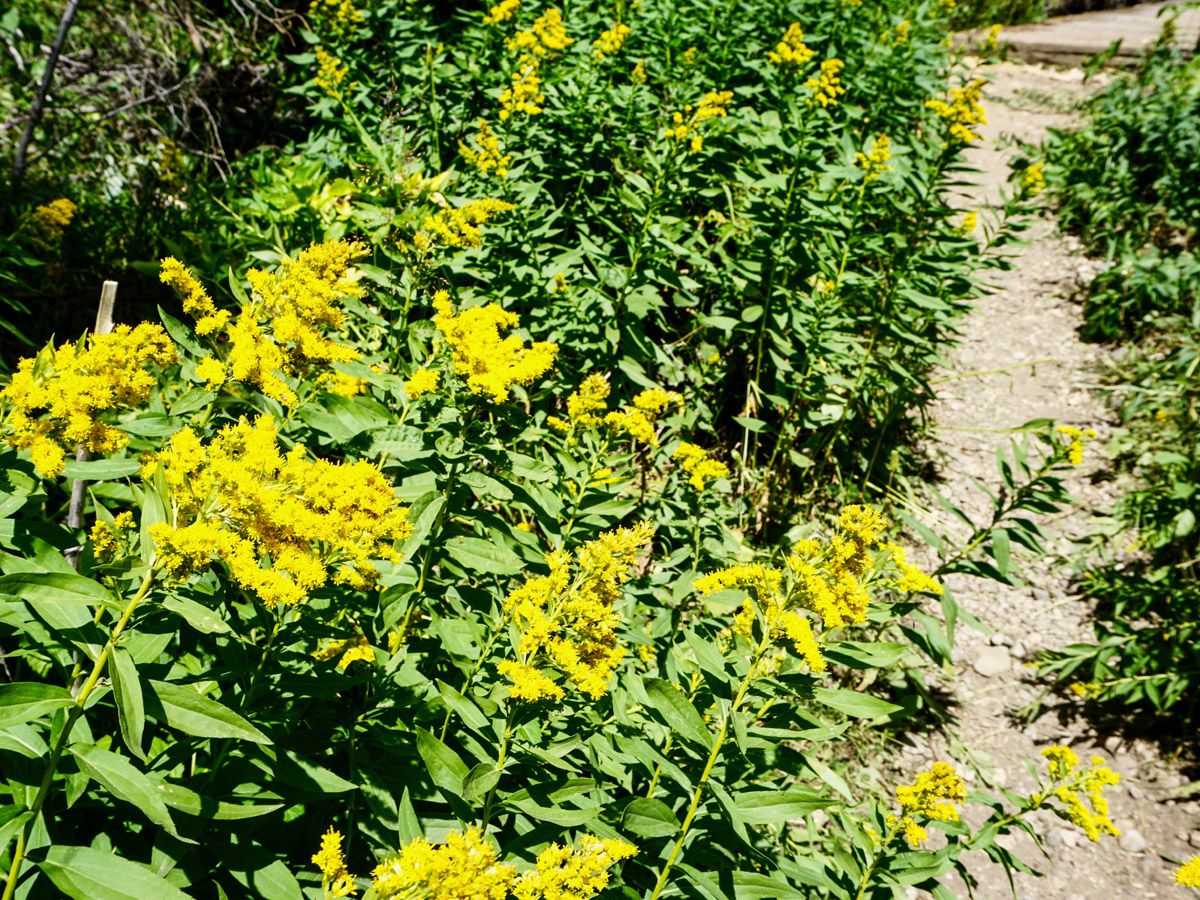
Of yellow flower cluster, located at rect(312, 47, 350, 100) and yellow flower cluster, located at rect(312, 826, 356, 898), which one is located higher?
yellow flower cluster, located at rect(312, 47, 350, 100)

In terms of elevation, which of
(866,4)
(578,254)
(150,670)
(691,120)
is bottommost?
(150,670)

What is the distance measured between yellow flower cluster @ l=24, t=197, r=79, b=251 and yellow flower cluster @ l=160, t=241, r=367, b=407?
176cm

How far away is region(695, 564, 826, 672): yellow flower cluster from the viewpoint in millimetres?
1803

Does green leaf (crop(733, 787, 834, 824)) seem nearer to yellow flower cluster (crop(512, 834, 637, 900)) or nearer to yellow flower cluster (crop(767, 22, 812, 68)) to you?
yellow flower cluster (crop(512, 834, 637, 900))

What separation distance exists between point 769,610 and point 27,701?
5.13 feet

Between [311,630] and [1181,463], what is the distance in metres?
4.57

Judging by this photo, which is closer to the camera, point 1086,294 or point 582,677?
point 582,677

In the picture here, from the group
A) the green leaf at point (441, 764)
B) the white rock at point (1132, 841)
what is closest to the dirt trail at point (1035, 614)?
the white rock at point (1132, 841)

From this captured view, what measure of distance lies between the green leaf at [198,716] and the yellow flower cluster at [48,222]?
2.57 meters

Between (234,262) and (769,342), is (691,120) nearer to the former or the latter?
(769,342)

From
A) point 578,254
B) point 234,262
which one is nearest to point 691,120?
point 578,254

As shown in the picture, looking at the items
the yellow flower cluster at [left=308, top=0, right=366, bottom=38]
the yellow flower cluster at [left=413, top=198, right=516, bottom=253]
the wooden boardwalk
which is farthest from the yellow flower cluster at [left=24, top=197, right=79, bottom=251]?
the wooden boardwalk

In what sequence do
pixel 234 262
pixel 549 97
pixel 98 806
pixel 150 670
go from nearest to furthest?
1. pixel 150 670
2. pixel 98 806
3. pixel 234 262
4. pixel 549 97

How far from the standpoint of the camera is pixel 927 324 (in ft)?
14.4
